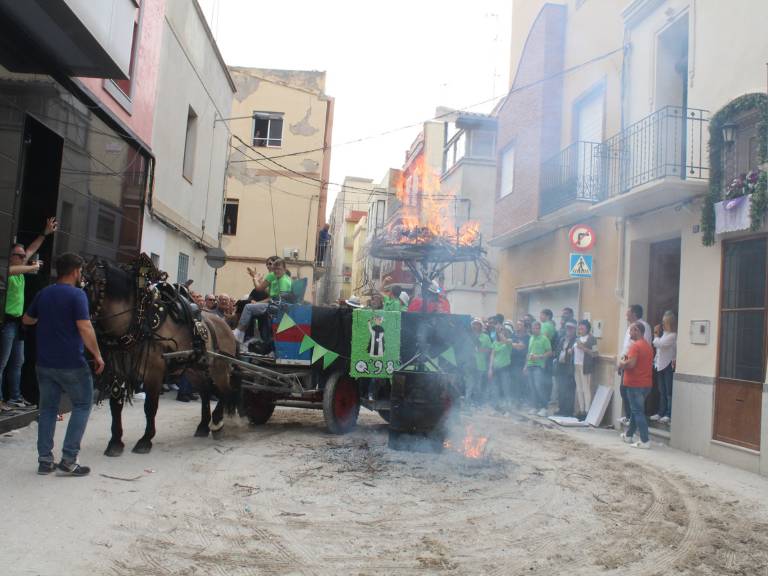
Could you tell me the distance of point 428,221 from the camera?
14.3 metres

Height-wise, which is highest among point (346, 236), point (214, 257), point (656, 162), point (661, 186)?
point (346, 236)

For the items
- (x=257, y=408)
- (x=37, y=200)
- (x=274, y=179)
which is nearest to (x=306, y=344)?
(x=257, y=408)

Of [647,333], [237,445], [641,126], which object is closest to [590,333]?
[647,333]

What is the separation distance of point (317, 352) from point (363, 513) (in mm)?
3703

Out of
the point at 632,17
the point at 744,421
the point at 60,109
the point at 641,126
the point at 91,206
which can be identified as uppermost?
the point at 632,17

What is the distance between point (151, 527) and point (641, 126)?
10.4m

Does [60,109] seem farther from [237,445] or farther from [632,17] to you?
[632,17]

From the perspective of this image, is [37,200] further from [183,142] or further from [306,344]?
[183,142]

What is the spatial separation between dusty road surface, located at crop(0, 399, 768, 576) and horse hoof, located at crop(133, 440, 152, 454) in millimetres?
98

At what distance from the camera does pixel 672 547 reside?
15.8ft

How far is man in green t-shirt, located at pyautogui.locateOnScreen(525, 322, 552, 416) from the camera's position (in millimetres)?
12984

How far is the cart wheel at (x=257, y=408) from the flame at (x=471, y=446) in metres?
2.84

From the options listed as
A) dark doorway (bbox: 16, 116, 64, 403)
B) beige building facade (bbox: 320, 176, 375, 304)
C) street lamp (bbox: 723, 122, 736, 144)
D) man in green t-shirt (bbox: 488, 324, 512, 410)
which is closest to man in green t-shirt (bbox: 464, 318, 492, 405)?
man in green t-shirt (bbox: 488, 324, 512, 410)

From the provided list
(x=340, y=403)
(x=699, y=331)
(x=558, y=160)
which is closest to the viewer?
(x=340, y=403)
